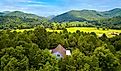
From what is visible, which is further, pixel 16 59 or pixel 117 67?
pixel 117 67

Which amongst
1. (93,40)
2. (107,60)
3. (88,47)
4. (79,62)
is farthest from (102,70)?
(93,40)

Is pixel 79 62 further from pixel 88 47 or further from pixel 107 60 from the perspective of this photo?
pixel 88 47

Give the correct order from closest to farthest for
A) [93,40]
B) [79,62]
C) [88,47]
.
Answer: [79,62] < [88,47] < [93,40]

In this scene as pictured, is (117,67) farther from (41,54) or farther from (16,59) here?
(16,59)

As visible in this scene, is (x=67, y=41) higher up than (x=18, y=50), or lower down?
lower down

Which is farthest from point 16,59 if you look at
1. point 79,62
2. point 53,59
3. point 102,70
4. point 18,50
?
point 102,70

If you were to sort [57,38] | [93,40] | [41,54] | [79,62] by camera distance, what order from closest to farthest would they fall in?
[79,62] < [41,54] < [93,40] < [57,38]

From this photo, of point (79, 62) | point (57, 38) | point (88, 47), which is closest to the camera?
point (79, 62)

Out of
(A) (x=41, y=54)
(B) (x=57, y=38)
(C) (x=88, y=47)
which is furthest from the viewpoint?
(B) (x=57, y=38)

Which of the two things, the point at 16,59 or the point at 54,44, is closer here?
the point at 16,59
